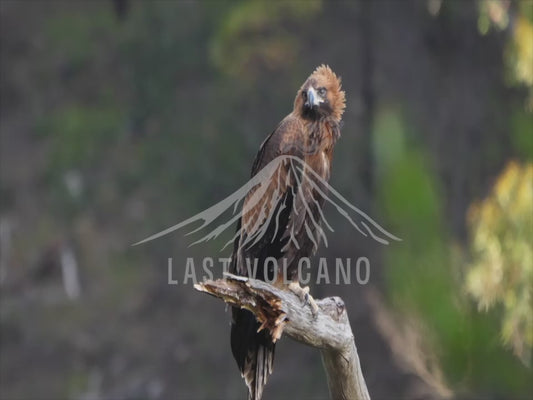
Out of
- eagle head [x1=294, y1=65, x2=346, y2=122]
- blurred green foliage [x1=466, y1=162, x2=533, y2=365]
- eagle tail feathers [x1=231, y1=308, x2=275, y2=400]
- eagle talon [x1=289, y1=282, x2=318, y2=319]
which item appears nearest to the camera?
eagle talon [x1=289, y1=282, x2=318, y2=319]

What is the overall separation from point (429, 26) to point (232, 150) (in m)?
1.95

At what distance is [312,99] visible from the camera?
404 cm

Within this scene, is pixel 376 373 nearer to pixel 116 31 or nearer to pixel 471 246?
pixel 471 246

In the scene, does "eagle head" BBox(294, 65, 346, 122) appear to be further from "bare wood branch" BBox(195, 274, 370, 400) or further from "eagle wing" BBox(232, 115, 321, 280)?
"bare wood branch" BBox(195, 274, 370, 400)

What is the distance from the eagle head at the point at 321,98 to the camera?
13.4ft

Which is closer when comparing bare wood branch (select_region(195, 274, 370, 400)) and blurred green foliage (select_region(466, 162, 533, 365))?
bare wood branch (select_region(195, 274, 370, 400))

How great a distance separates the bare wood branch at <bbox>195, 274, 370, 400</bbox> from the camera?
3.31 meters

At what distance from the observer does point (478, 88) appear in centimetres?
801

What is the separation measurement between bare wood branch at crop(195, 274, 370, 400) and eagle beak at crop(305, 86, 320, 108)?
31.5 inches

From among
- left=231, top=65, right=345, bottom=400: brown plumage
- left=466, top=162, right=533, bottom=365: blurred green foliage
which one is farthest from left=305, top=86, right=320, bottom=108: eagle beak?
left=466, top=162, right=533, bottom=365: blurred green foliage

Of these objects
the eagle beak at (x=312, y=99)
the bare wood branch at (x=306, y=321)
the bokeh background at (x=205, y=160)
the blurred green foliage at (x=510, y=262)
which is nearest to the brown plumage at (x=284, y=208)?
the eagle beak at (x=312, y=99)

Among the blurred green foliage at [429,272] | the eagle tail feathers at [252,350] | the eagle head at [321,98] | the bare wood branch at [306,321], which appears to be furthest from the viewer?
the blurred green foliage at [429,272]

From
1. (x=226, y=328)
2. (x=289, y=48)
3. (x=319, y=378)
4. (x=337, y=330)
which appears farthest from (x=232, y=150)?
(x=337, y=330)

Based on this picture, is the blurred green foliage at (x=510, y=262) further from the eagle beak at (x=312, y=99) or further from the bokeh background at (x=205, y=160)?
the eagle beak at (x=312, y=99)
